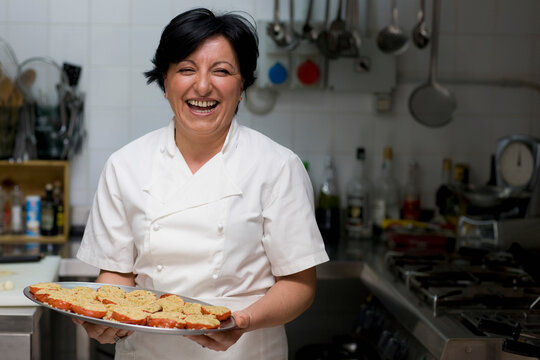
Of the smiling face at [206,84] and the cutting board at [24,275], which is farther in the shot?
the cutting board at [24,275]

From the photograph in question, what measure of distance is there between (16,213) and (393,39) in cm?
143

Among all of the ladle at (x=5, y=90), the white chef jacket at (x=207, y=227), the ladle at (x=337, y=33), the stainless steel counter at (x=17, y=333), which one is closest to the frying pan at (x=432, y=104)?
the ladle at (x=337, y=33)

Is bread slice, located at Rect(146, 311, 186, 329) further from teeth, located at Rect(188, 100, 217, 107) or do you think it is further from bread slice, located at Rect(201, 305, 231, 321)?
teeth, located at Rect(188, 100, 217, 107)

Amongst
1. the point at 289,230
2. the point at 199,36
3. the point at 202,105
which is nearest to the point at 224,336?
the point at 289,230

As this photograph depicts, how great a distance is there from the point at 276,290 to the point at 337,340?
919mm

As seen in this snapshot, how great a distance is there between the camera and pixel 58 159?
2359 mm

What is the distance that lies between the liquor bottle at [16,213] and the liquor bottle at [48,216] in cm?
9

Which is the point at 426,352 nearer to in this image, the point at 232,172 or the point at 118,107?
the point at 232,172

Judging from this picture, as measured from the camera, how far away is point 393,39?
7.84 feet

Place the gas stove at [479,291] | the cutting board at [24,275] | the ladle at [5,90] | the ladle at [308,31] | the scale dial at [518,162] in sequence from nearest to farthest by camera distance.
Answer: the gas stove at [479,291]
the cutting board at [24,275]
the scale dial at [518,162]
the ladle at [5,90]
the ladle at [308,31]

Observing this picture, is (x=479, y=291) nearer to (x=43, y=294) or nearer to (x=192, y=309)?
(x=192, y=309)

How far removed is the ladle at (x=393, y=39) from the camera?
7.83 ft

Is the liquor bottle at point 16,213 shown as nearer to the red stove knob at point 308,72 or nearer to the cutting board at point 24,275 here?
the cutting board at point 24,275

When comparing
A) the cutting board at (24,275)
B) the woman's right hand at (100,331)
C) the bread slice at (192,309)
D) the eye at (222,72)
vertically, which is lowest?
the cutting board at (24,275)
